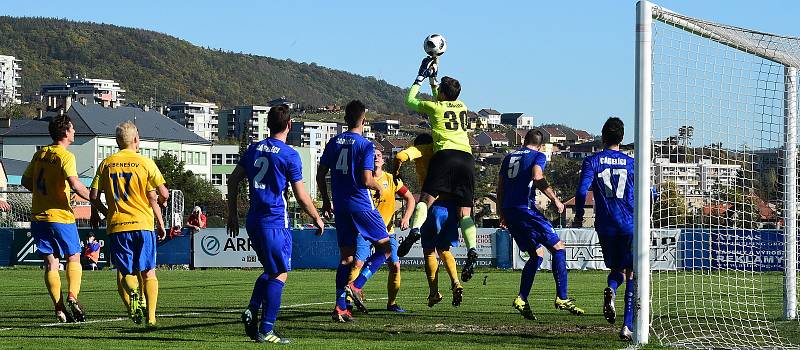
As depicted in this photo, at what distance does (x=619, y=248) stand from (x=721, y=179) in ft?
10.1

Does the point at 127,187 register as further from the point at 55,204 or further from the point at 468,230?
the point at 468,230

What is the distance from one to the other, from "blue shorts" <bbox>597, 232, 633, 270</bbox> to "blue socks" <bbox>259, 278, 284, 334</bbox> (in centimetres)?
351

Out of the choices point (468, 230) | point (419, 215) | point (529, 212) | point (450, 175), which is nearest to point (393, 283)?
point (468, 230)

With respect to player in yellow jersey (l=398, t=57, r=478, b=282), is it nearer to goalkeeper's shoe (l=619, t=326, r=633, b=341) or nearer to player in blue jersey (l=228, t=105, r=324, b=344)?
goalkeeper's shoe (l=619, t=326, r=633, b=341)

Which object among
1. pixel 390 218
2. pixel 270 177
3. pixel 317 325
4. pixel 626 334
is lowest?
pixel 317 325

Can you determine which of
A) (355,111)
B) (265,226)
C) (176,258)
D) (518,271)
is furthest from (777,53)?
(176,258)

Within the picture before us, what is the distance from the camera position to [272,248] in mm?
11086

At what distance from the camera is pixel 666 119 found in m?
11.9

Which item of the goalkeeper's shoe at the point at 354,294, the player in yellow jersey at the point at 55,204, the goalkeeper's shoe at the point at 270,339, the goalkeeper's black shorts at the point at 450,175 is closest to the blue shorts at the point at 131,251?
the player in yellow jersey at the point at 55,204

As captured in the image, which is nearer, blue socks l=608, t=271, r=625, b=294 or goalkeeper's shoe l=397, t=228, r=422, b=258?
blue socks l=608, t=271, r=625, b=294

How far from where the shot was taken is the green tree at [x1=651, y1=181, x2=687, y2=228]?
13203 mm

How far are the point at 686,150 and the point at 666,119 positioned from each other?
57.5 inches

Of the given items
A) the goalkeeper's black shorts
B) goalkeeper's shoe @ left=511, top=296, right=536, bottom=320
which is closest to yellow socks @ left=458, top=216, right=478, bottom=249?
the goalkeeper's black shorts

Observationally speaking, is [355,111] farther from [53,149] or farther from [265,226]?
[53,149]
